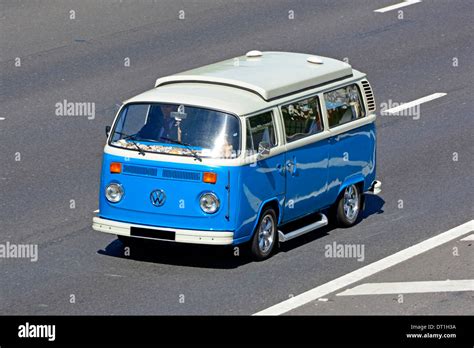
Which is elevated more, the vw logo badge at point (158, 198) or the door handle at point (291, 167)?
the door handle at point (291, 167)

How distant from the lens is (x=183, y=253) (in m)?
16.4

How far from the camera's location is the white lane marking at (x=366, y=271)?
14.5 meters

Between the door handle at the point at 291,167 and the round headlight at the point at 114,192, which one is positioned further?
the door handle at the point at 291,167

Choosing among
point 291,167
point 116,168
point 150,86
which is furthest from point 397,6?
point 116,168

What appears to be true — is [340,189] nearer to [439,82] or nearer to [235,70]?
[235,70]

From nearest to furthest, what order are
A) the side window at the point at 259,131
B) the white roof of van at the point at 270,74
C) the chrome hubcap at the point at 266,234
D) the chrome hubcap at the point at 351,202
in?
the side window at the point at 259,131 → the chrome hubcap at the point at 266,234 → the white roof of van at the point at 270,74 → the chrome hubcap at the point at 351,202

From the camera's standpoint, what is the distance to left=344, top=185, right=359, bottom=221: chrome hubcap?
17.8 metres

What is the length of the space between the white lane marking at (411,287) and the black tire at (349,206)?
242cm

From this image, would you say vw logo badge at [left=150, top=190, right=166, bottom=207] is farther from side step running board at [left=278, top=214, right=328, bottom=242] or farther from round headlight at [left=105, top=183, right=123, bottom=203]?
side step running board at [left=278, top=214, right=328, bottom=242]

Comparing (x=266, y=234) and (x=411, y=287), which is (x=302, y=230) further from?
(x=411, y=287)

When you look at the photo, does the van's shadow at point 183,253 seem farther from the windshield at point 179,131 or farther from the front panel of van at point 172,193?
the windshield at point 179,131

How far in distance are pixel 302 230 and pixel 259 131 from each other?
63.2 inches

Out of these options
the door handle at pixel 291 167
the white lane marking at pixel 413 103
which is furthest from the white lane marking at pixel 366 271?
the white lane marking at pixel 413 103

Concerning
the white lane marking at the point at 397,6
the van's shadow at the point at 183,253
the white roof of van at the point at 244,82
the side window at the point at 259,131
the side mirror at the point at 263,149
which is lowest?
the van's shadow at the point at 183,253
